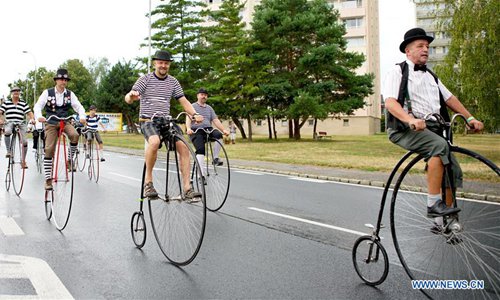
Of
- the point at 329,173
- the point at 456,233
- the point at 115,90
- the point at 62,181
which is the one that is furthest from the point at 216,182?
the point at 115,90

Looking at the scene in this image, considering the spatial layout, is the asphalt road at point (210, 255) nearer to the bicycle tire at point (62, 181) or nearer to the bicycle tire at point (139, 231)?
the bicycle tire at point (139, 231)

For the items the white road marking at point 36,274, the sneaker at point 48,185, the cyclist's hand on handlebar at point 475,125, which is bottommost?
the white road marking at point 36,274

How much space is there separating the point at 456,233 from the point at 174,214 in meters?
3.04

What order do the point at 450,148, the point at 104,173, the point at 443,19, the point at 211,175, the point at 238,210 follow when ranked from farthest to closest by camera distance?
the point at 443,19 → the point at 104,173 → the point at 211,175 → the point at 238,210 → the point at 450,148

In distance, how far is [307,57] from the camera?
1591 inches

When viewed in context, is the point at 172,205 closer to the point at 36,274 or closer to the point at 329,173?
the point at 36,274

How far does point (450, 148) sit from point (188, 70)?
149 ft

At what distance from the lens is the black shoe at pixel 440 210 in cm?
382

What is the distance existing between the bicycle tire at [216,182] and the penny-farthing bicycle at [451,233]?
4.65 metres

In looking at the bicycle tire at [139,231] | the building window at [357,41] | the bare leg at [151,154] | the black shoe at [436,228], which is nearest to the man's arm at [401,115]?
the black shoe at [436,228]

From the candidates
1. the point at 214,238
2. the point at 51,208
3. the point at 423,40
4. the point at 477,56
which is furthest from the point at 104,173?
the point at 477,56

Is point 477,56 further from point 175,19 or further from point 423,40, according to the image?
point 175,19

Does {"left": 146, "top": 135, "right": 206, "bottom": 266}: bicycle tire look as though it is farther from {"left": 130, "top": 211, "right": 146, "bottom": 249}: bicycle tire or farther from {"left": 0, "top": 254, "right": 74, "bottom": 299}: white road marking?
{"left": 0, "top": 254, "right": 74, "bottom": 299}: white road marking

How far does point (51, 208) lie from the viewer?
Answer: 7.52 m
